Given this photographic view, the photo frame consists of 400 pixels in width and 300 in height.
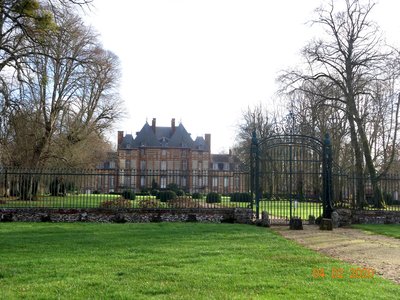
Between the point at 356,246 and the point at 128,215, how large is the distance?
8019 millimetres

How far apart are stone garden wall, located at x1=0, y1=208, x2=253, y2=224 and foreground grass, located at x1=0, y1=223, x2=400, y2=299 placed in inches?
169

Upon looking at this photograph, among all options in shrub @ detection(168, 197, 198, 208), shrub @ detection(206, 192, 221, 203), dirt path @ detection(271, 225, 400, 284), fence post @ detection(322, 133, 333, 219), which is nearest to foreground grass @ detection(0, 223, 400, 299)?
dirt path @ detection(271, 225, 400, 284)

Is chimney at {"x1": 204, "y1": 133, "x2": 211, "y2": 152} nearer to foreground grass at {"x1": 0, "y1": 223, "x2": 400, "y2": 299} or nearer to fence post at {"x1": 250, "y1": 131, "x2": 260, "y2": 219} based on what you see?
fence post at {"x1": 250, "y1": 131, "x2": 260, "y2": 219}

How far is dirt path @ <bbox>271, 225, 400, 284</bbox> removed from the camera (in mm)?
7602

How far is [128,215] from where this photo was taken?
14.9 meters

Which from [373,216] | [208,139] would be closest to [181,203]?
[373,216]

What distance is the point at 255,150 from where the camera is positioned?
15.0m

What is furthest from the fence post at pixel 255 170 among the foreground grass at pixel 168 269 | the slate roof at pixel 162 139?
the slate roof at pixel 162 139

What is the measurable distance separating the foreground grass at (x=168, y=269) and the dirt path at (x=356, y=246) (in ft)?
2.23

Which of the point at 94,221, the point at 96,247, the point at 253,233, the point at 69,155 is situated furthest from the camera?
the point at 69,155

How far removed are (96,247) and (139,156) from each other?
60513mm

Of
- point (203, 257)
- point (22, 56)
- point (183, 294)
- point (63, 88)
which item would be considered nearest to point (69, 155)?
point (63, 88)

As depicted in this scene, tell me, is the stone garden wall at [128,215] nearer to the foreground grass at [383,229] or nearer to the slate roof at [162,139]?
the foreground grass at [383,229]

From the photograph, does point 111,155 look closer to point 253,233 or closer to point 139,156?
point 139,156
